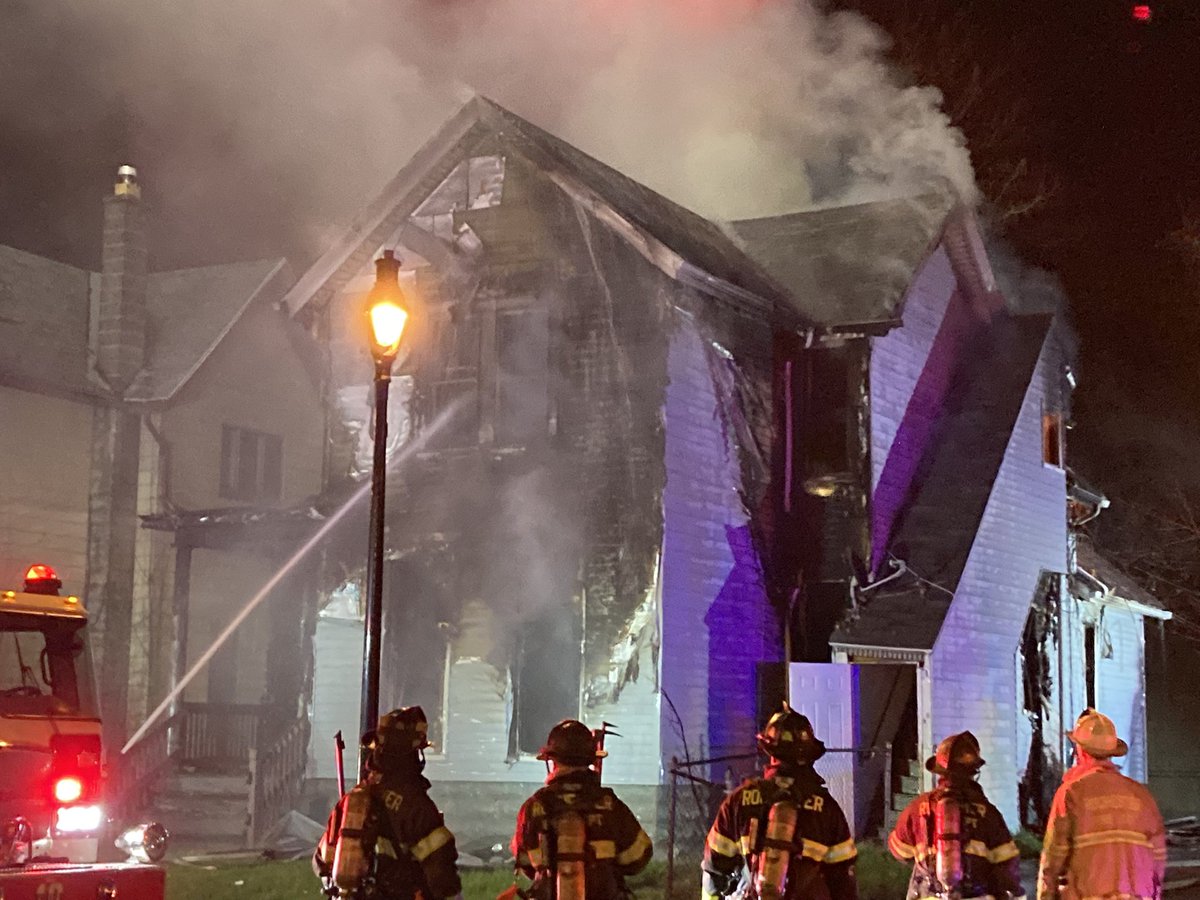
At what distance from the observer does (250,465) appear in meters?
24.1

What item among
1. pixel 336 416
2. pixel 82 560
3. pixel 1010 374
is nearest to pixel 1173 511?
pixel 1010 374

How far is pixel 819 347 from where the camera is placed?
16875 mm

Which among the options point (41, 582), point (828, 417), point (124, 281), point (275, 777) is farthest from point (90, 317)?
point (41, 582)

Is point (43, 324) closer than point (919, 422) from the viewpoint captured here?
No

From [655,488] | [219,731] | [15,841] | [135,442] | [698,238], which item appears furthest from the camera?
[135,442]

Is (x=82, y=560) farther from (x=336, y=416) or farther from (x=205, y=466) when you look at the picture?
(x=336, y=416)

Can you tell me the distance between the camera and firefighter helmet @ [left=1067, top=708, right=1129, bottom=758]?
6.62 m

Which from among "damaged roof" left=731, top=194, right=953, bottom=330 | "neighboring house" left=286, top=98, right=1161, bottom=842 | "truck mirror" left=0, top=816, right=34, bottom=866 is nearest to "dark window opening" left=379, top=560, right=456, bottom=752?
"neighboring house" left=286, top=98, right=1161, bottom=842

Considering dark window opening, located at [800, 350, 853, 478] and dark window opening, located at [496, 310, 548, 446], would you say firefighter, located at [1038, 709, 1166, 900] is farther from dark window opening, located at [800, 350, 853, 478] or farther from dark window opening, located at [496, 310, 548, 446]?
dark window opening, located at [800, 350, 853, 478]

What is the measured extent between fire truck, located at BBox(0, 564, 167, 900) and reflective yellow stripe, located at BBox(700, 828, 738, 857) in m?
2.43

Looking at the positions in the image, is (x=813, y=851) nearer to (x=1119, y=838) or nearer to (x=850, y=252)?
(x=1119, y=838)

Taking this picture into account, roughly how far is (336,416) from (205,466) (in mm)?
6611

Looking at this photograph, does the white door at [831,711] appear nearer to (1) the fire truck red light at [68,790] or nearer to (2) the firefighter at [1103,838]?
(2) the firefighter at [1103,838]

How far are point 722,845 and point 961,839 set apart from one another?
1110mm
